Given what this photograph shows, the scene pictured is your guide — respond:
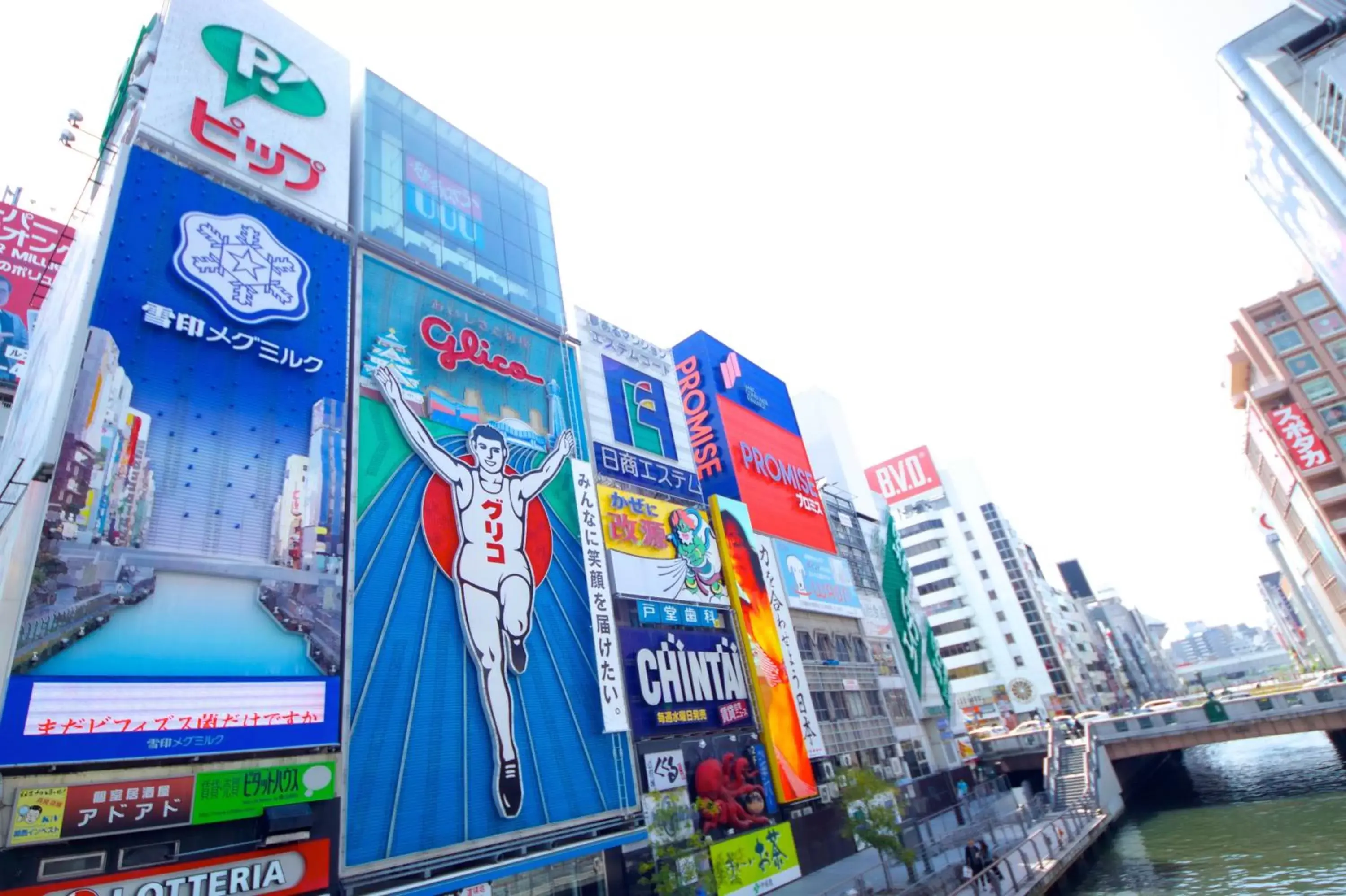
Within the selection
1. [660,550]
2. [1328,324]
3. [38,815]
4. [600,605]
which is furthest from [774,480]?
[1328,324]

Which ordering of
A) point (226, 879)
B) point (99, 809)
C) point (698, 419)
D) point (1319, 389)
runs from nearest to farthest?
point (99, 809), point (226, 879), point (698, 419), point (1319, 389)

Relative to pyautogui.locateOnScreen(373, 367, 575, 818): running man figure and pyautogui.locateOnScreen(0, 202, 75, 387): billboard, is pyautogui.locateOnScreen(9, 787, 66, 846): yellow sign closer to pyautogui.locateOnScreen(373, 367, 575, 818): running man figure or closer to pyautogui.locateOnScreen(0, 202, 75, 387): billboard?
pyautogui.locateOnScreen(373, 367, 575, 818): running man figure

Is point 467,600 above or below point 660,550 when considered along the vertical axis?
below

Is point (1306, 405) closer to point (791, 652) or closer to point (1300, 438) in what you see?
point (1300, 438)

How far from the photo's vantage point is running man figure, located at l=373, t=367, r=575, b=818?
2316 centimetres

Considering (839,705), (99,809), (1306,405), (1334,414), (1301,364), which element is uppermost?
(1301,364)

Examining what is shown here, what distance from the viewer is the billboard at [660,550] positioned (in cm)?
3153

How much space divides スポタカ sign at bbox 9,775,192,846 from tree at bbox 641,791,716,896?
13.9m

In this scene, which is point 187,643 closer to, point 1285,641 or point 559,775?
point 559,775

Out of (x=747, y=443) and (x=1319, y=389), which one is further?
(x=1319, y=389)

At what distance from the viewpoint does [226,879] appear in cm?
1562

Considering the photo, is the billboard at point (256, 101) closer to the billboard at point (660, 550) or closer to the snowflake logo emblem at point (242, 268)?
the snowflake logo emblem at point (242, 268)

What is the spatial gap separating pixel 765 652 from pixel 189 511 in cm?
2508

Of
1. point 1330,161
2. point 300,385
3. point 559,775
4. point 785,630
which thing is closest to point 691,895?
point 559,775
